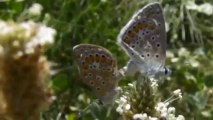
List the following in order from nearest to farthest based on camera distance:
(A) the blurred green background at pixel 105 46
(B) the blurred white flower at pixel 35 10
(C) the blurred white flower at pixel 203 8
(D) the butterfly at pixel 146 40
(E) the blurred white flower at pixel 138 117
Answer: (B) the blurred white flower at pixel 35 10 → (E) the blurred white flower at pixel 138 117 → (D) the butterfly at pixel 146 40 → (A) the blurred green background at pixel 105 46 → (C) the blurred white flower at pixel 203 8

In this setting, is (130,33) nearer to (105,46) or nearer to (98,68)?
(98,68)

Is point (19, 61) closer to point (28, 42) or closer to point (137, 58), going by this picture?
point (28, 42)

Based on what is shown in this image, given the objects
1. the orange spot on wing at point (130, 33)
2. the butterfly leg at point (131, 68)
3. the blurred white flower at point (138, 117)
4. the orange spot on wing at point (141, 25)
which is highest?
the orange spot on wing at point (141, 25)

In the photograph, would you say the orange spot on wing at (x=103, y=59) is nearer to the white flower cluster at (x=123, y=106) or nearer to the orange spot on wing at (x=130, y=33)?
the orange spot on wing at (x=130, y=33)

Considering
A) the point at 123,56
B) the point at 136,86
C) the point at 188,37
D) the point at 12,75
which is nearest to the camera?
the point at 12,75

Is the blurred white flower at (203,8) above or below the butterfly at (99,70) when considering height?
above

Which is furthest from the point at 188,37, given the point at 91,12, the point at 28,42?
the point at 28,42

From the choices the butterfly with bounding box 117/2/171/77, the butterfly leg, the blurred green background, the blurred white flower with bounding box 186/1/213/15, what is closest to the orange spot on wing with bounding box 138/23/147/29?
the butterfly with bounding box 117/2/171/77

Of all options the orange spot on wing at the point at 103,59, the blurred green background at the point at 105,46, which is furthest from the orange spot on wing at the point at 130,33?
the blurred green background at the point at 105,46
